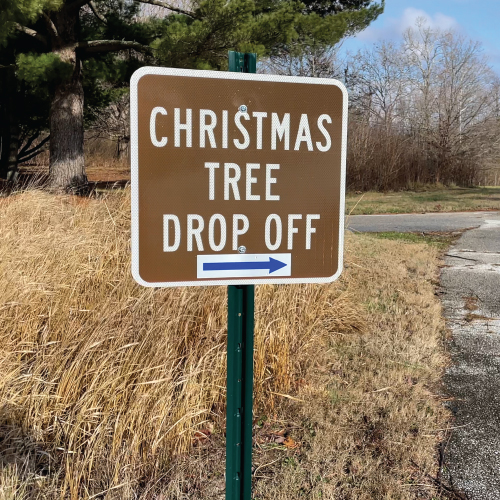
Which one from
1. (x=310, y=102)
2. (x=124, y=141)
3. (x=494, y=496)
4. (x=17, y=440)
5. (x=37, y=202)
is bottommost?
(x=494, y=496)

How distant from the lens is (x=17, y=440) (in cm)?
228

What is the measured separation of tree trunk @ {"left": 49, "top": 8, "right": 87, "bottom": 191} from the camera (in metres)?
11.4

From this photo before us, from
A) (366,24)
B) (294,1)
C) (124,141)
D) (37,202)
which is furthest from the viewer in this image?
(124,141)

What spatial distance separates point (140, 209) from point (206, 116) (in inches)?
11.7

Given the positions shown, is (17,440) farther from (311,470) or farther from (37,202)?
(37,202)

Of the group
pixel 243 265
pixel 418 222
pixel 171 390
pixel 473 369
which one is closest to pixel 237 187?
pixel 243 265

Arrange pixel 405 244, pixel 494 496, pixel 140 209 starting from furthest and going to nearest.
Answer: pixel 405 244, pixel 494 496, pixel 140 209

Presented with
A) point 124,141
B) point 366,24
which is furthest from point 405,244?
point 124,141

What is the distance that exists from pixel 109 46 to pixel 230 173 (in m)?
11.6

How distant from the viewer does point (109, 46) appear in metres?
11.8

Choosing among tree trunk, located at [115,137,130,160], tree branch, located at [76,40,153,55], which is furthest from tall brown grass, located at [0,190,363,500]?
tree trunk, located at [115,137,130,160]

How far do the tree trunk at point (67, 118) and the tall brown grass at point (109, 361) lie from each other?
8723mm

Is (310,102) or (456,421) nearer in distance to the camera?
(310,102)

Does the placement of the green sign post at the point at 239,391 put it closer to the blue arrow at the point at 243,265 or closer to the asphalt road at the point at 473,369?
the blue arrow at the point at 243,265
